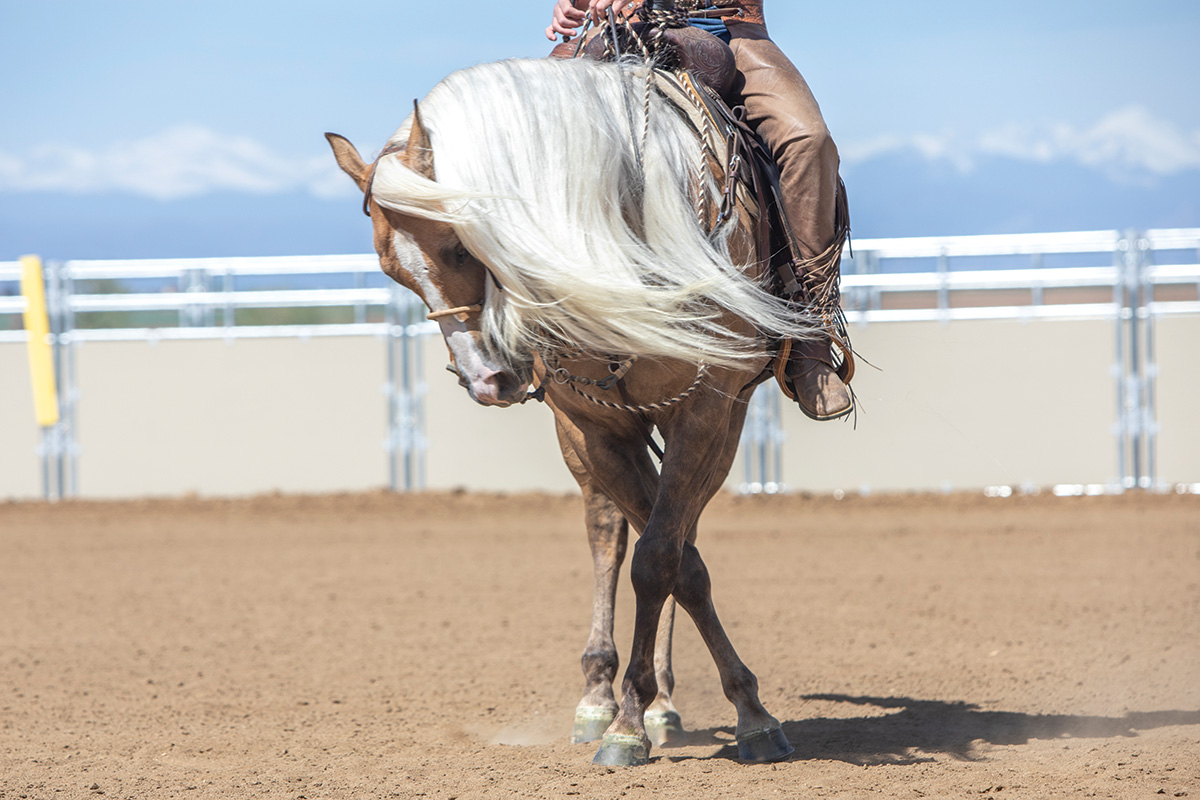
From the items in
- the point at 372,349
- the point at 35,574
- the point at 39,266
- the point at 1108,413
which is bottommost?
the point at 35,574

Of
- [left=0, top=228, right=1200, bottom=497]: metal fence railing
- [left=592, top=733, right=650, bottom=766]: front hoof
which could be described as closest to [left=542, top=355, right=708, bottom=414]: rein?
[left=592, top=733, right=650, bottom=766]: front hoof

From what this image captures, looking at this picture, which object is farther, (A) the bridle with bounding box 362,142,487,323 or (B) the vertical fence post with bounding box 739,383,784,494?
(B) the vertical fence post with bounding box 739,383,784,494

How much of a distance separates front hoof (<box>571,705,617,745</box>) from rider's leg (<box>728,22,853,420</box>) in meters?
1.25

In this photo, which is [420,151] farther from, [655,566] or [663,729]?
[663,729]

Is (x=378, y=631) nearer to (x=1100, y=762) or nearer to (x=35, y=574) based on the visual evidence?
(x=35, y=574)

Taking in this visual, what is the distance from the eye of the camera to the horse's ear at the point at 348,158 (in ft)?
9.47

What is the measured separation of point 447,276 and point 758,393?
837 cm

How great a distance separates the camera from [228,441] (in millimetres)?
11727

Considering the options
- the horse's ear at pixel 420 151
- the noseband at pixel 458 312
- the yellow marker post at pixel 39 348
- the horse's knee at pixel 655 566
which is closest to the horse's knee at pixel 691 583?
the horse's knee at pixel 655 566

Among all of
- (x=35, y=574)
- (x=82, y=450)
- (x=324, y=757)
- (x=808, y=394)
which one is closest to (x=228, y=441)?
(x=82, y=450)

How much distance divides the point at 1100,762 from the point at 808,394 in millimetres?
1302

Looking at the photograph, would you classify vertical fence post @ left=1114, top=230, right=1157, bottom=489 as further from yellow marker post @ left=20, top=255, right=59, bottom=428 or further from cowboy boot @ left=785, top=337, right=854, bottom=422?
yellow marker post @ left=20, top=255, right=59, bottom=428

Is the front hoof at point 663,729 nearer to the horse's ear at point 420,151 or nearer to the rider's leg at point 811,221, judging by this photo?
the rider's leg at point 811,221

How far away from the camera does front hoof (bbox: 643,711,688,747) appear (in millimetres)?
3947
